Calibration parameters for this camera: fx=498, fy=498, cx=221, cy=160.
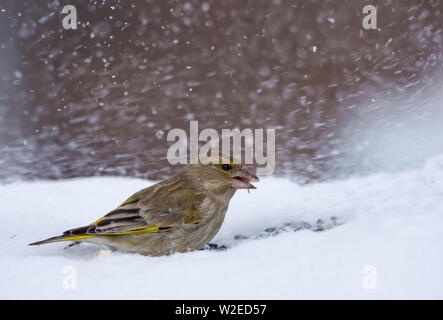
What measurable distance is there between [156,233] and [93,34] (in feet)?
6.36

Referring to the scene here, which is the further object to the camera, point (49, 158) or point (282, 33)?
point (282, 33)

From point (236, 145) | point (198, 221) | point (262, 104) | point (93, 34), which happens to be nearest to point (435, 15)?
point (262, 104)

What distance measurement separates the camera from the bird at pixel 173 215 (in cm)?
162

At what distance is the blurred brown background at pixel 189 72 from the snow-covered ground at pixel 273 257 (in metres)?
1.06

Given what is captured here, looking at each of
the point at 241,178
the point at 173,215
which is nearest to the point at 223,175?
the point at 241,178

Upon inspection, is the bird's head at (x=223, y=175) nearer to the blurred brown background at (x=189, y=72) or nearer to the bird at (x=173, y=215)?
the bird at (x=173, y=215)

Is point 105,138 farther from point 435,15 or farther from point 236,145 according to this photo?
point 435,15

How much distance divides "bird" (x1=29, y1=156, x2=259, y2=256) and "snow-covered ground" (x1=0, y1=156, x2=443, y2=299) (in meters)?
0.05

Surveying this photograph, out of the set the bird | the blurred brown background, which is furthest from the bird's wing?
the blurred brown background

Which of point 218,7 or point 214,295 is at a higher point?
point 218,7

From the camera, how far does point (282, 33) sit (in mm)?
3479

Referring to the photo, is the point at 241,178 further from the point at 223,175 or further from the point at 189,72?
the point at 189,72

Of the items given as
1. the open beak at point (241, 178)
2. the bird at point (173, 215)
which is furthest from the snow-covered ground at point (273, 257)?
the open beak at point (241, 178)
